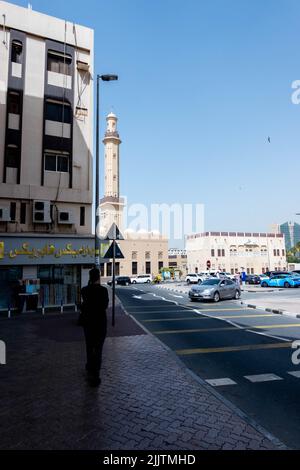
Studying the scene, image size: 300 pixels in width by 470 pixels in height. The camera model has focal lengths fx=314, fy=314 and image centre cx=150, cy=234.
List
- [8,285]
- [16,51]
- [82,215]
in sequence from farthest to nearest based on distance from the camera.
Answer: [82,215] < [16,51] < [8,285]

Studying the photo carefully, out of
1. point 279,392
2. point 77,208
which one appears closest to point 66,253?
point 77,208

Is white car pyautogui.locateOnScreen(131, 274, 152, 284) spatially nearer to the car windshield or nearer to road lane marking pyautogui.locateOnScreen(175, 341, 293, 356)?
the car windshield

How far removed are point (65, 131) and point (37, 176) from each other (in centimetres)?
329

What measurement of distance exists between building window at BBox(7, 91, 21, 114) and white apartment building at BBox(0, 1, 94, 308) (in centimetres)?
5

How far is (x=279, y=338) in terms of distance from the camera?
372 inches

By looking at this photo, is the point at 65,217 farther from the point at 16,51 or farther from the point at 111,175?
the point at 111,175

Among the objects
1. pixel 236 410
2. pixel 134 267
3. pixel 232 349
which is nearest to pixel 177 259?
pixel 134 267

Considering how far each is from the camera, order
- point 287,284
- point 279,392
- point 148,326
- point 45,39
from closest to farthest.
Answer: point 279,392, point 148,326, point 45,39, point 287,284

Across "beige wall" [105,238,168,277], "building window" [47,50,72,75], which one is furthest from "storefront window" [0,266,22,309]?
"beige wall" [105,238,168,277]

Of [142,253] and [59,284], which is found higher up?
[142,253]

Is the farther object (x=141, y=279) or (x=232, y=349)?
(x=141, y=279)

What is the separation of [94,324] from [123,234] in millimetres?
62967

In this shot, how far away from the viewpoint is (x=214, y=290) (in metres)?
19.9

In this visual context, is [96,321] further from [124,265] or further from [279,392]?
[124,265]
